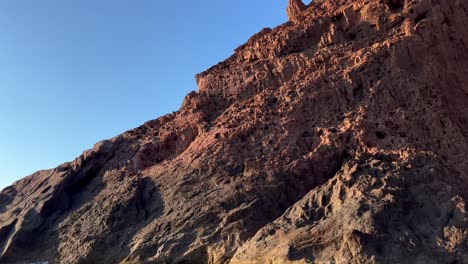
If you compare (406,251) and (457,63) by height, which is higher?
(457,63)

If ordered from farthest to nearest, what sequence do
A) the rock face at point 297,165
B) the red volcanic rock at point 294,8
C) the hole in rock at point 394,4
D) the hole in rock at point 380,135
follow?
1. the red volcanic rock at point 294,8
2. the hole in rock at point 394,4
3. the hole in rock at point 380,135
4. the rock face at point 297,165

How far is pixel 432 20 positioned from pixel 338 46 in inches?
180

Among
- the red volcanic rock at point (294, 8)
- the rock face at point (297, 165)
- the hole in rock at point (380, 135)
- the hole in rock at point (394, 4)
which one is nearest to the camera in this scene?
the rock face at point (297, 165)

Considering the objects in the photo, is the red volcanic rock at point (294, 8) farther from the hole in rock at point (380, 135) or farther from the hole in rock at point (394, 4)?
the hole in rock at point (380, 135)

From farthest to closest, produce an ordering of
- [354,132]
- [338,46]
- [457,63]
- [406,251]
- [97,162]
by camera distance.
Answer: [97,162] → [338,46] → [457,63] → [354,132] → [406,251]

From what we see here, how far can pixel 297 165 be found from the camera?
20.5 metres

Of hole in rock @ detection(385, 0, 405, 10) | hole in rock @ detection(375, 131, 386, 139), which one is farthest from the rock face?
hole in rock @ detection(385, 0, 405, 10)

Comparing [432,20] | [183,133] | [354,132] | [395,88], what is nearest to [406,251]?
[354,132]

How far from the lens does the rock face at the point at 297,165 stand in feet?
51.6

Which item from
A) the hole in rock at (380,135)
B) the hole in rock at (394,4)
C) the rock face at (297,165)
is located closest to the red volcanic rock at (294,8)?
the rock face at (297,165)

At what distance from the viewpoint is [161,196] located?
22.3 meters

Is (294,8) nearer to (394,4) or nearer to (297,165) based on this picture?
(394,4)

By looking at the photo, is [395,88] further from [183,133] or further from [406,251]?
[183,133]

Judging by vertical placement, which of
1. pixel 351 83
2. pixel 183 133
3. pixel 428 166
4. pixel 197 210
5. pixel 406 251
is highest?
pixel 183 133
